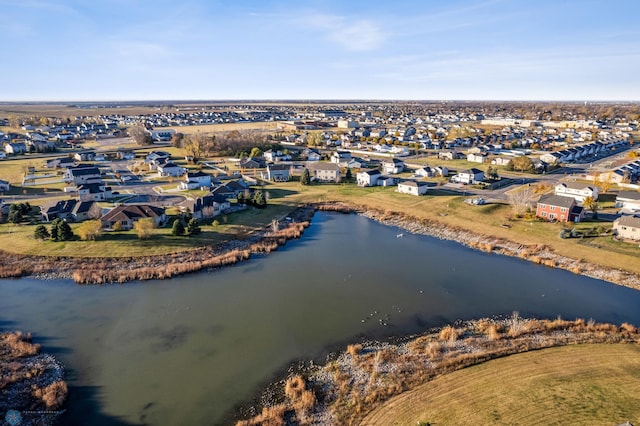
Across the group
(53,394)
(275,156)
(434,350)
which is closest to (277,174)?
(275,156)

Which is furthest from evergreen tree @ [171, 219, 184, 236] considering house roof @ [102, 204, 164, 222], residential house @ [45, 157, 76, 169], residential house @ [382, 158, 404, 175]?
residential house @ [45, 157, 76, 169]

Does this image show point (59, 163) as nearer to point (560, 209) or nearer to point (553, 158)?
point (560, 209)

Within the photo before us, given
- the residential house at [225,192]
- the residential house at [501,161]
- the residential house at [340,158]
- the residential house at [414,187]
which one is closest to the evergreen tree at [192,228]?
the residential house at [225,192]

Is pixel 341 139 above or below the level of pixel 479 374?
above

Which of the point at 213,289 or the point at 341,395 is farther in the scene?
the point at 213,289

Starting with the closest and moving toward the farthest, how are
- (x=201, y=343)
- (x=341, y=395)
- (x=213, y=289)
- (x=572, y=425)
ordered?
1. (x=572, y=425)
2. (x=341, y=395)
3. (x=201, y=343)
4. (x=213, y=289)

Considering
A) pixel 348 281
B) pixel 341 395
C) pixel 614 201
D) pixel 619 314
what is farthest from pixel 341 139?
pixel 341 395

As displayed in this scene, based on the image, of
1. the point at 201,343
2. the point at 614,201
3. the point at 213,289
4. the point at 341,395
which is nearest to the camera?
the point at 341,395

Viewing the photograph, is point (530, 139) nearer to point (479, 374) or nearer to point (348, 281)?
point (348, 281)
